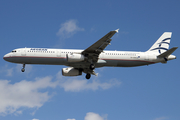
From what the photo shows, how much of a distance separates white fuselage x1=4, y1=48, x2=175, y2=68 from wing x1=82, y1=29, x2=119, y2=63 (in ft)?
3.30

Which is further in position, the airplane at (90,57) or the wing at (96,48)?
the airplane at (90,57)

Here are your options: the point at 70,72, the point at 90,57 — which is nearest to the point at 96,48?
the point at 90,57

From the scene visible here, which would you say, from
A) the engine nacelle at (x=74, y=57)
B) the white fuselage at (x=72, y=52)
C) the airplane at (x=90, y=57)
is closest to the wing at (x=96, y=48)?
the airplane at (x=90, y=57)

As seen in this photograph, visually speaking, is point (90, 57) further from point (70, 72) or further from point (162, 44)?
point (162, 44)

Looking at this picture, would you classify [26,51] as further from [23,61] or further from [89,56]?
[89,56]

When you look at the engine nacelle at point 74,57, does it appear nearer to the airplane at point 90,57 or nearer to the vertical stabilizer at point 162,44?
the airplane at point 90,57

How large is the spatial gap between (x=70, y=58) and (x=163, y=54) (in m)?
16.3

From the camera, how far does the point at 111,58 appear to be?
50.1 m

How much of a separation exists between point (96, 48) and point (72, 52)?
4.27 meters

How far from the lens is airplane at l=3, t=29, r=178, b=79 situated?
48.2m

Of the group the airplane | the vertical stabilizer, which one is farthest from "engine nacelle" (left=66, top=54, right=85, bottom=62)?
the vertical stabilizer

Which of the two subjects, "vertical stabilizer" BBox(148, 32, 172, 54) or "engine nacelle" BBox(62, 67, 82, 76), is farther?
"vertical stabilizer" BBox(148, 32, 172, 54)

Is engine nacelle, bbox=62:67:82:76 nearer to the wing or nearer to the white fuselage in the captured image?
the white fuselage

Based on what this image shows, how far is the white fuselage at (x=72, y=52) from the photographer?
48.5 m
